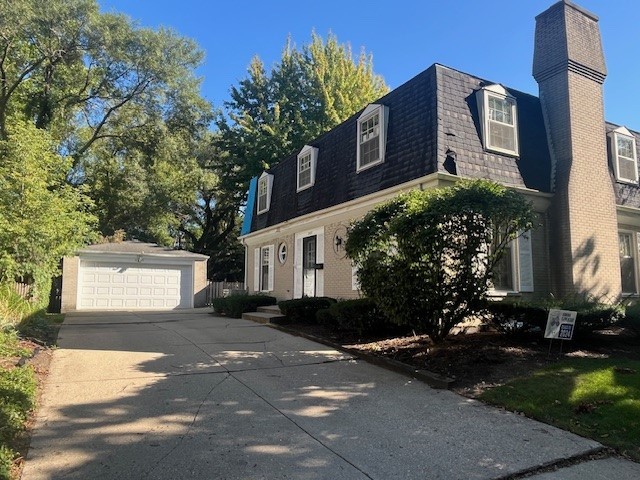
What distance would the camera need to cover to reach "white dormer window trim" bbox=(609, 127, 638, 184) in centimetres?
1286

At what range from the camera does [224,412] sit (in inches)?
199

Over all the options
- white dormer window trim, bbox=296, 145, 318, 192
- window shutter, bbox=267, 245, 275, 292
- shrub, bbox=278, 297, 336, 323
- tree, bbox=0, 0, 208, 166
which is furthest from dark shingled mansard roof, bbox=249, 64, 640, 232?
tree, bbox=0, 0, 208, 166

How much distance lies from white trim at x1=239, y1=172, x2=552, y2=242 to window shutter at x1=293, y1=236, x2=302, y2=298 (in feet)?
1.94

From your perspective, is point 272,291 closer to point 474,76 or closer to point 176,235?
point 474,76

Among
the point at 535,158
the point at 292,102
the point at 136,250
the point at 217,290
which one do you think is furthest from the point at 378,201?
the point at 292,102

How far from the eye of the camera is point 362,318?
368 inches

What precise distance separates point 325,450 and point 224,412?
145cm

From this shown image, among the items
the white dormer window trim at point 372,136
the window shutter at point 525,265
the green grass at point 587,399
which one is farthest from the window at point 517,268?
the green grass at point 587,399

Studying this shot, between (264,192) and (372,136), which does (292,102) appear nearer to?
(264,192)

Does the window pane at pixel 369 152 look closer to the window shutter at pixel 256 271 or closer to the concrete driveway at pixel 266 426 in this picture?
the concrete driveway at pixel 266 426

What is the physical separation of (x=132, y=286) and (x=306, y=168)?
1040cm

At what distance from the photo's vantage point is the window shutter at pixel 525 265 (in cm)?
1093

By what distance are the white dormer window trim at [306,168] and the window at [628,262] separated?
31.1 feet

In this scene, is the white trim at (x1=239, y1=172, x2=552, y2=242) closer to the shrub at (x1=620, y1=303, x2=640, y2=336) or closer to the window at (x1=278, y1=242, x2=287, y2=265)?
the window at (x1=278, y1=242, x2=287, y2=265)
